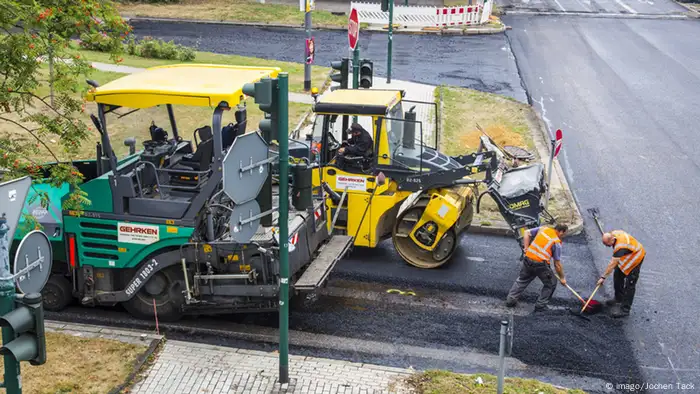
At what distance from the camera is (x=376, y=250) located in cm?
1195

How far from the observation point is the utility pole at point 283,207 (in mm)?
7398

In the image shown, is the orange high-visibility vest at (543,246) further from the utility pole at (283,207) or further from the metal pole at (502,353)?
the utility pole at (283,207)

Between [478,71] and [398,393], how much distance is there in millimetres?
16928

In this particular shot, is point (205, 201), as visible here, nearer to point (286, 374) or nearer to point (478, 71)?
point (286, 374)

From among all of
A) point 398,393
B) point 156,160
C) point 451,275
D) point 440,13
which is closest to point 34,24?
point 156,160

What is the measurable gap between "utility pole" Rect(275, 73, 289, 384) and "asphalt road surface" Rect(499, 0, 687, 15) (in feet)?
106

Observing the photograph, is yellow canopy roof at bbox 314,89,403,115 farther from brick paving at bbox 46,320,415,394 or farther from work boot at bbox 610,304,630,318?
work boot at bbox 610,304,630,318

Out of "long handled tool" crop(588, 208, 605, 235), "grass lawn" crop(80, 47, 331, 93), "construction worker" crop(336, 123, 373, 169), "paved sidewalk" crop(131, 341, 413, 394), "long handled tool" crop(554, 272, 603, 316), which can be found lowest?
"paved sidewalk" crop(131, 341, 413, 394)

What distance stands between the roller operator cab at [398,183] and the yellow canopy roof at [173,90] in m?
1.98

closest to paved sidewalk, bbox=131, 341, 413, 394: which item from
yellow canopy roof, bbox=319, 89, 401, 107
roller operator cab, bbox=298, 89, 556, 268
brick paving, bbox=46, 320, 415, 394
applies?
brick paving, bbox=46, 320, 415, 394

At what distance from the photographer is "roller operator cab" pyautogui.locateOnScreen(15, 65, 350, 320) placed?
29.0ft

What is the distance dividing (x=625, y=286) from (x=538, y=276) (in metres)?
1.09

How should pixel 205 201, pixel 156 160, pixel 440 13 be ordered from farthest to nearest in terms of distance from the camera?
pixel 440 13 → pixel 156 160 → pixel 205 201

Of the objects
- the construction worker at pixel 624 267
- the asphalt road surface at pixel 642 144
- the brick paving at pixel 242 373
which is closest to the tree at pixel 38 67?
the brick paving at pixel 242 373
